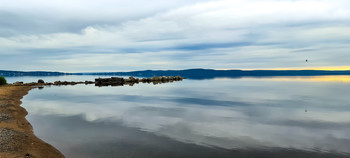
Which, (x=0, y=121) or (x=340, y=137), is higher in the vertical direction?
(x=0, y=121)

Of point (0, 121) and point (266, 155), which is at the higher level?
point (0, 121)

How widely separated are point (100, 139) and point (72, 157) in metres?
3.41

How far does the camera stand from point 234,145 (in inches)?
563

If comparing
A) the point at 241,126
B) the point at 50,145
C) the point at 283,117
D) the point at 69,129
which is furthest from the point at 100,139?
the point at 283,117

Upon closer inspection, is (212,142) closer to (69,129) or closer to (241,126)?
(241,126)

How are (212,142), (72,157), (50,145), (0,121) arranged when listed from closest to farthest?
(72,157) < (50,145) < (212,142) < (0,121)

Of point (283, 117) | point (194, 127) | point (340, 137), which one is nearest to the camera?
point (340, 137)

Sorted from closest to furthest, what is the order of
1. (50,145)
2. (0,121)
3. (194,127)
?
(50,145)
(0,121)
(194,127)

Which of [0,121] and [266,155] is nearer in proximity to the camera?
[266,155]

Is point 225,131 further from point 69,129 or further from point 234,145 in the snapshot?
point 69,129

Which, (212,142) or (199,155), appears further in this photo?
(212,142)

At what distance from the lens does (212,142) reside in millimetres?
14961

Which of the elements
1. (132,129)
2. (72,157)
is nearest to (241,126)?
(132,129)

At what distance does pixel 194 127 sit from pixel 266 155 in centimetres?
790
